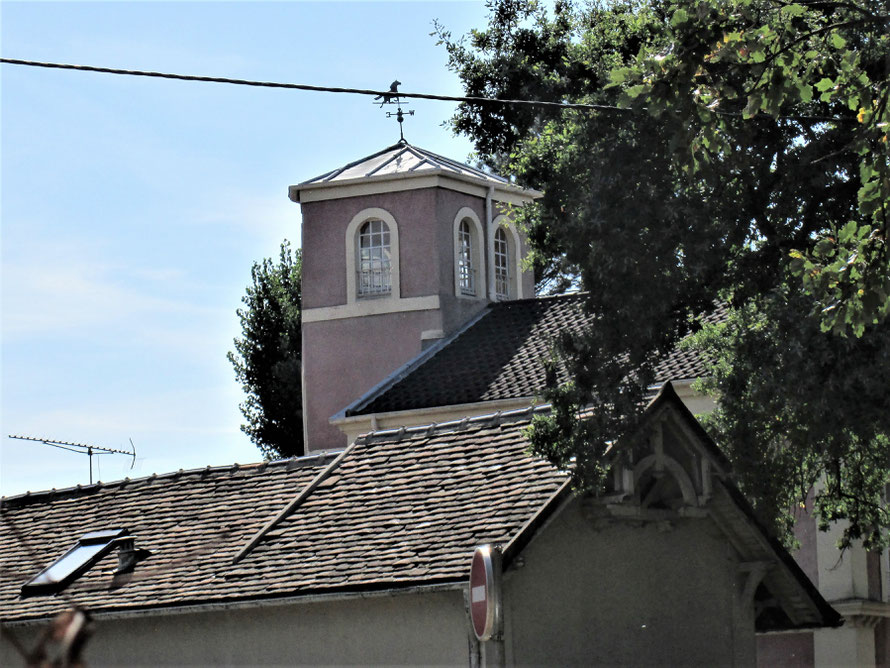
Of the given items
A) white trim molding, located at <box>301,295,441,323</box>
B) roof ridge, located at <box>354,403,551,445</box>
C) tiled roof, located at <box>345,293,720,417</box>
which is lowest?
roof ridge, located at <box>354,403,551,445</box>

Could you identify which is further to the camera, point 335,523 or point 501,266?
point 501,266

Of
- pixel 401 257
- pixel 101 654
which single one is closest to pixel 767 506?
pixel 101 654

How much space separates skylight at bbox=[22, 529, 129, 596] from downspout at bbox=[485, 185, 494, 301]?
15790 mm

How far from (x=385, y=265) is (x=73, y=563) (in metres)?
15.6

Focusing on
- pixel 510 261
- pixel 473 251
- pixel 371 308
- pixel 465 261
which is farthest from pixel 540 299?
pixel 371 308

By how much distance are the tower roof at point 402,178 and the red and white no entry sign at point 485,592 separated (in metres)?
19.4

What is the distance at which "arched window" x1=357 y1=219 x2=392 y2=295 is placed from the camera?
31719 mm

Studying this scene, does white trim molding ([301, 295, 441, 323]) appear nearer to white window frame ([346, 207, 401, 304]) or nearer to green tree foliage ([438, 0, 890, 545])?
white window frame ([346, 207, 401, 304])

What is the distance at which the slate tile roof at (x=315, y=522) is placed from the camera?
14.1 m

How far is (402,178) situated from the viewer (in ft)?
103

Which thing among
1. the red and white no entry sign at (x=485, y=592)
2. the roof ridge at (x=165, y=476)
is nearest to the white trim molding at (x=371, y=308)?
the roof ridge at (x=165, y=476)

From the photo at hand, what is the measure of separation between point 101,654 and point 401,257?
16.7 metres

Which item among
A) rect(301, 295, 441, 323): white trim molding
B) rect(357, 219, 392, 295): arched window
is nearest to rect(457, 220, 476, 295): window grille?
rect(301, 295, 441, 323): white trim molding

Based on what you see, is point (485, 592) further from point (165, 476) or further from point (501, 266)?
point (501, 266)
